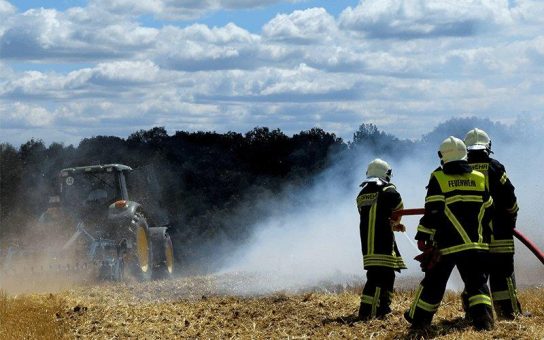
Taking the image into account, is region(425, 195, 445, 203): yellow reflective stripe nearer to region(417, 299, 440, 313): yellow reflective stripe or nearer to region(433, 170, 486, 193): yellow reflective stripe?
region(433, 170, 486, 193): yellow reflective stripe

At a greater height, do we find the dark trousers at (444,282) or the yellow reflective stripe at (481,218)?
the yellow reflective stripe at (481,218)

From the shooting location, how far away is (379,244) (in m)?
12.5

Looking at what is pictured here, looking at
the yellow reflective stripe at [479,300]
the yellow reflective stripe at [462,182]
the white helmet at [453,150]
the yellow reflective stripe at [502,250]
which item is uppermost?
the white helmet at [453,150]

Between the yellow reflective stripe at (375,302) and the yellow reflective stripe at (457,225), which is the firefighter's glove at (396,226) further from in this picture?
the yellow reflective stripe at (457,225)

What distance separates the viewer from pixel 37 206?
23.0 meters

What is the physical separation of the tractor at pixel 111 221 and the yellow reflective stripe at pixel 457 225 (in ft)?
29.5

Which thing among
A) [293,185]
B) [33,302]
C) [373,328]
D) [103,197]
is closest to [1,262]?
[103,197]

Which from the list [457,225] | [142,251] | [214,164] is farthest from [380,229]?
[214,164]

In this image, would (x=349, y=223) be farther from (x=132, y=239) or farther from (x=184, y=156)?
(x=184, y=156)

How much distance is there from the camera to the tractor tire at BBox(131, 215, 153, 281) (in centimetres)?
2005

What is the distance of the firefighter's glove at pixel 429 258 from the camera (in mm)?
10891

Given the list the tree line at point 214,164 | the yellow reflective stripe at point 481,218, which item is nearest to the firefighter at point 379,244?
the yellow reflective stripe at point 481,218

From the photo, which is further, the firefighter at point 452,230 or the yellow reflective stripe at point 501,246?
the yellow reflective stripe at point 501,246

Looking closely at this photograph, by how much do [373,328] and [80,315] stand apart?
171 inches
